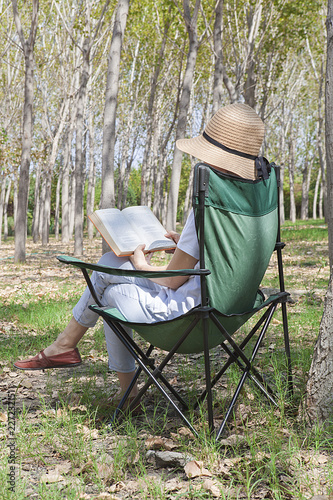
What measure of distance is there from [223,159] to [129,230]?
2.09ft

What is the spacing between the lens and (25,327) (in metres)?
4.32

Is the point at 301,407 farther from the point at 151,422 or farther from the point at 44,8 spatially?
the point at 44,8

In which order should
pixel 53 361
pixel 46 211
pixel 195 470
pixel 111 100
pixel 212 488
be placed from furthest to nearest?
pixel 46 211, pixel 111 100, pixel 53 361, pixel 195 470, pixel 212 488

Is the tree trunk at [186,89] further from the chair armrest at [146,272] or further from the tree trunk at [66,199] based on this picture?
the tree trunk at [66,199]

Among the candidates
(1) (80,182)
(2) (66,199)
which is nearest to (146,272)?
(1) (80,182)

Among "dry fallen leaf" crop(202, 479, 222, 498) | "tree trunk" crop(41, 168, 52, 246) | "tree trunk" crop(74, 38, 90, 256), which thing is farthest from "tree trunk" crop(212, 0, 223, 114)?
"dry fallen leaf" crop(202, 479, 222, 498)

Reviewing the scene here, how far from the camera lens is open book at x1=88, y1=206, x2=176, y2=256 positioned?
7.54 ft

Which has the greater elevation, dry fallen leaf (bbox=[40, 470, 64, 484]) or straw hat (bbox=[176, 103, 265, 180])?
straw hat (bbox=[176, 103, 265, 180])

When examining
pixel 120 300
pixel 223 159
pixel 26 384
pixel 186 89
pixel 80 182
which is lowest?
pixel 26 384

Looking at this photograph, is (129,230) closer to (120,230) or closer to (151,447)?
(120,230)

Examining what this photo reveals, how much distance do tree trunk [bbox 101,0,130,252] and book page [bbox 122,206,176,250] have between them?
195 inches

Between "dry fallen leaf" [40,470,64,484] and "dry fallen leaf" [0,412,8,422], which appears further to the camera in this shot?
"dry fallen leaf" [0,412,8,422]

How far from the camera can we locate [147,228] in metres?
2.47

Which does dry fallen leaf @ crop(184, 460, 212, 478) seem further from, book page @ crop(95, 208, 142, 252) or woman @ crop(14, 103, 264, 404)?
book page @ crop(95, 208, 142, 252)
